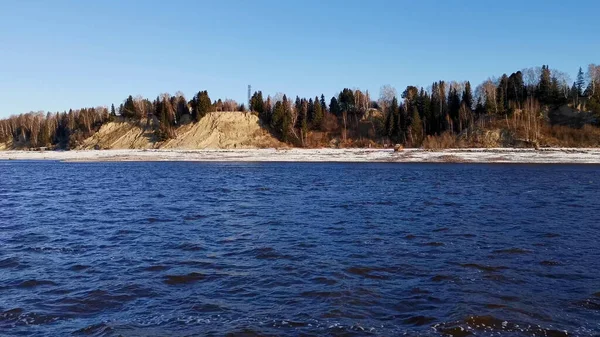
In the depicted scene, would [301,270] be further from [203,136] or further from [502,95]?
[502,95]

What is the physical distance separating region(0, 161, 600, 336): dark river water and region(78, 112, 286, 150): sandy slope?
302ft

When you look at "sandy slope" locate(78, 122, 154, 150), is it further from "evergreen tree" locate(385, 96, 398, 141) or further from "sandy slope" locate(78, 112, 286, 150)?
"evergreen tree" locate(385, 96, 398, 141)

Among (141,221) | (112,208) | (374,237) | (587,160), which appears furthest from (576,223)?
(587,160)

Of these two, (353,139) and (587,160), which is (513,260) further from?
(353,139)

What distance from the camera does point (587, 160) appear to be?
6538 cm

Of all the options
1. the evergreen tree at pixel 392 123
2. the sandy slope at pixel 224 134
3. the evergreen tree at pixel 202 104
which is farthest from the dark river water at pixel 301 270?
the evergreen tree at pixel 202 104

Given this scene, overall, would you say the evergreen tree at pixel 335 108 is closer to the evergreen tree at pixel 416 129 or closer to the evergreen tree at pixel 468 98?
the evergreen tree at pixel 416 129

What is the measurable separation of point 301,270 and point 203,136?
110 metres

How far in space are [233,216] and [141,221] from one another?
406cm

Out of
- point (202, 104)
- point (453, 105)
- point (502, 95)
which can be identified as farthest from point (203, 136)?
point (502, 95)

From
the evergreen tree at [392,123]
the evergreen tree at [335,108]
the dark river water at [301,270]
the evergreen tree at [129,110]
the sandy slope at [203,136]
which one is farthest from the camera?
the evergreen tree at [335,108]

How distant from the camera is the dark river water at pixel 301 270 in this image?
8.94 meters

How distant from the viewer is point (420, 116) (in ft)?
400

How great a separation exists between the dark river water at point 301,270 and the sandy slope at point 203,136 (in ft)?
302
